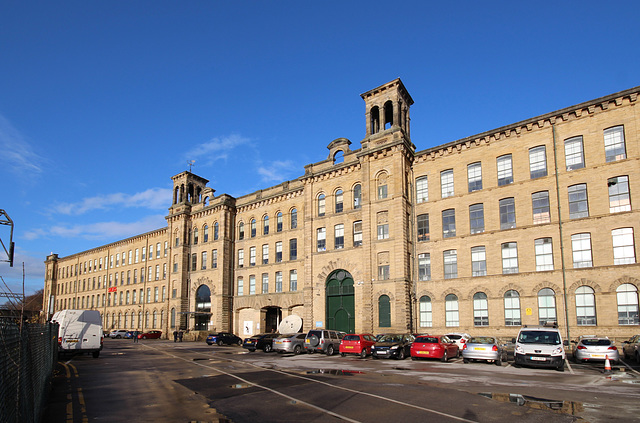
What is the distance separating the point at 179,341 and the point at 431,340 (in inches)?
1333

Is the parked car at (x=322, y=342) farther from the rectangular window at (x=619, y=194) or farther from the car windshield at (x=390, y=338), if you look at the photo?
the rectangular window at (x=619, y=194)

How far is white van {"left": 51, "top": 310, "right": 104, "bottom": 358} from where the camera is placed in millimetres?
24484

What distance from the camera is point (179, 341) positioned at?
4888 centimetres

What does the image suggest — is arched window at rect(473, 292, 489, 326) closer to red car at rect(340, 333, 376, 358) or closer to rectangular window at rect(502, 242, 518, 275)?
rectangular window at rect(502, 242, 518, 275)

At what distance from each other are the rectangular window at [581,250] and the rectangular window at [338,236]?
17.5 m

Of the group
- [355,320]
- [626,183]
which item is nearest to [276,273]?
[355,320]

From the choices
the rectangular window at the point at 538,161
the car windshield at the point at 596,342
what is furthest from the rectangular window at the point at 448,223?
the car windshield at the point at 596,342

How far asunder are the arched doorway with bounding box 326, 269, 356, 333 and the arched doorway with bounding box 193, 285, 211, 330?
1861 centimetres

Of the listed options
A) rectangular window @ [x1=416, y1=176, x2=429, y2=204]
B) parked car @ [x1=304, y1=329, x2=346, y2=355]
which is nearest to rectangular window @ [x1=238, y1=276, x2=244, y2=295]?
parked car @ [x1=304, y1=329, x2=346, y2=355]

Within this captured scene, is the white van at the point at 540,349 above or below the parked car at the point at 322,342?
above

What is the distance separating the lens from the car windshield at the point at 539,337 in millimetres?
19734

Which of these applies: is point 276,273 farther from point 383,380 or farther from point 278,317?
point 383,380

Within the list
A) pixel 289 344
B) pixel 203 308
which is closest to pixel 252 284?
Answer: pixel 203 308

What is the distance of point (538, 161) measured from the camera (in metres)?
30.6
